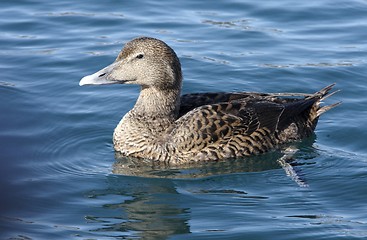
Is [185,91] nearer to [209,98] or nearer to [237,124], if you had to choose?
[209,98]

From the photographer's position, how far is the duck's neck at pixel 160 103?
1050 cm

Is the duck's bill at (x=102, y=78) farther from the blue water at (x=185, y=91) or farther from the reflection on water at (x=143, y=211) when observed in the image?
the reflection on water at (x=143, y=211)

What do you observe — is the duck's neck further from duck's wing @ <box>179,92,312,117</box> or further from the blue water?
the blue water

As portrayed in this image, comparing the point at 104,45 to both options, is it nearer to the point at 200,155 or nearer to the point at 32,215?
Answer: the point at 200,155

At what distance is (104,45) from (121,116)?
249 centimetres

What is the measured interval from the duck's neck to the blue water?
25.6 inches

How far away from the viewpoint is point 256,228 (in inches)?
344

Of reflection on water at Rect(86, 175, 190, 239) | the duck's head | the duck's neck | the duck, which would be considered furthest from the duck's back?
reflection on water at Rect(86, 175, 190, 239)

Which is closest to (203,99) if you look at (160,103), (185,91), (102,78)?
(160,103)

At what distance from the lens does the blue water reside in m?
8.89

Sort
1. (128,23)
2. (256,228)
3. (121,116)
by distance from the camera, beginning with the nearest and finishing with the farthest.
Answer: (256,228)
(121,116)
(128,23)

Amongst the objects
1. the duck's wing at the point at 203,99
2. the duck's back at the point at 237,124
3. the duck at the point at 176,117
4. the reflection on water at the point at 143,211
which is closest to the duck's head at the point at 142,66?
the duck at the point at 176,117

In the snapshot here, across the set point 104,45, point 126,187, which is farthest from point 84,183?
point 104,45

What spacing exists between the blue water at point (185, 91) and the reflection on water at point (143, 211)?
0.06 ft
